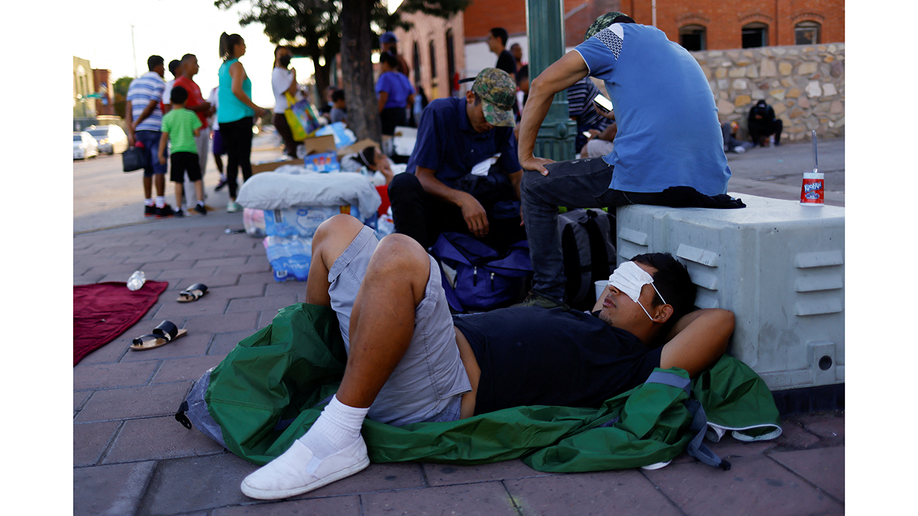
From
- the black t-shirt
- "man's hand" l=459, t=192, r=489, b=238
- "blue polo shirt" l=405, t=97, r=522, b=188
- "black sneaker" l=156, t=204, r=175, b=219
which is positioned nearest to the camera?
the black t-shirt

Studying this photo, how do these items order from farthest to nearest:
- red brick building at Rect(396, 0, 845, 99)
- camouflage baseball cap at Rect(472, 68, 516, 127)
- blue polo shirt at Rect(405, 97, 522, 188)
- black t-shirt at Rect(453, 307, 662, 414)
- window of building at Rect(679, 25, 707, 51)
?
window of building at Rect(679, 25, 707, 51)
red brick building at Rect(396, 0, 845, 99)
blue polo shirt at Rect(405, 97, 522, 188)
camouflage baseball cap at Rect(472, 68, 516, 127)
black t-shirt at Rect(453, 307, 662, 414)

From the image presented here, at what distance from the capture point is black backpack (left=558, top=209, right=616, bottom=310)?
3.81m

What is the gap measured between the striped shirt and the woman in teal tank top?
963mm

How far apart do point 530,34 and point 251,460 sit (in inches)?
139

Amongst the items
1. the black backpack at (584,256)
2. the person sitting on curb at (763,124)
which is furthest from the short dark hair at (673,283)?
the person sitting on curb at (763,124)

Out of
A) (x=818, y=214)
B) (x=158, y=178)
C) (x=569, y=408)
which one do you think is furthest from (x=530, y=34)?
(x=158, y=178)

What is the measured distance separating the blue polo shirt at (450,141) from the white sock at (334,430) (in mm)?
2309

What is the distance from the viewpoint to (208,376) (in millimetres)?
2551

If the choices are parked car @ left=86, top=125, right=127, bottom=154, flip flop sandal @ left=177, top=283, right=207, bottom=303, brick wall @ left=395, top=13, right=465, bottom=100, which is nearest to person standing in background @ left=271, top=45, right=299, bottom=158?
flip flop sandal @ left=177, top=283, right=207, bottom=303

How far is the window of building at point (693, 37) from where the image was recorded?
2072 cm

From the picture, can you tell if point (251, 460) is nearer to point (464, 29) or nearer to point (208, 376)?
point (208, 376)

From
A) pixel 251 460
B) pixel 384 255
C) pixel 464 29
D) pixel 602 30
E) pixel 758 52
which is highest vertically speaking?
pixel 464 29

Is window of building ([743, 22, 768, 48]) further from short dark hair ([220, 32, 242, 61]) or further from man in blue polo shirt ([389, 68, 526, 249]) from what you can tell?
man in blue polo shirt ([389, 68, 526, 249])

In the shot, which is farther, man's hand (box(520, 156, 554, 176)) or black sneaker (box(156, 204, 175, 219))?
black sneaker (box(156, 204, 175, 219))
